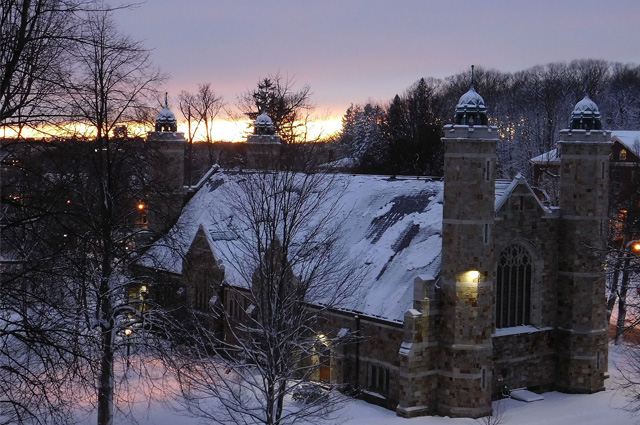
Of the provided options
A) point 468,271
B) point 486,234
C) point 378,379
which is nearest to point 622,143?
point 486,234

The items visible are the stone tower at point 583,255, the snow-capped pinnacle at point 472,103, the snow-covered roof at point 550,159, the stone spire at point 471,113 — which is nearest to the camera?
the stone spire at point 471,113

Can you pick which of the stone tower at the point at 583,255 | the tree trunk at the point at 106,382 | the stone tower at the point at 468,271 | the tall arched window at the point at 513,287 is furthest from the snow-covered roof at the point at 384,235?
the tree trunk at the point at 106,382

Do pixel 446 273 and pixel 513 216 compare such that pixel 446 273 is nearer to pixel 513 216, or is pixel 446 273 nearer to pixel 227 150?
pixel 513 216

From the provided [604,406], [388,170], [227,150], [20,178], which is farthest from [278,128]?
[20,178]

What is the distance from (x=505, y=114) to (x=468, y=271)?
62411 millimetres

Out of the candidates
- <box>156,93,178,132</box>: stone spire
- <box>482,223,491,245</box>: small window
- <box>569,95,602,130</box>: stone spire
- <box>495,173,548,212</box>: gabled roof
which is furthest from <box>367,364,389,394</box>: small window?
<box>156,93,178,132</box>: stone spire

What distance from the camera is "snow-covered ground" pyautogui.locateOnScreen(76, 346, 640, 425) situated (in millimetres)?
26250

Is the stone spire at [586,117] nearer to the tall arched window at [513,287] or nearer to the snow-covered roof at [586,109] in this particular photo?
the snow-covered roof at [586,109]

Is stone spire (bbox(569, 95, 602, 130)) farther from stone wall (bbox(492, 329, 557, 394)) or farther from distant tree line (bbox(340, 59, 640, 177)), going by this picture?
distant tree line (bbox(340, 59, 640, 177))

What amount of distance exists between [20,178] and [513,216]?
20.5 metres

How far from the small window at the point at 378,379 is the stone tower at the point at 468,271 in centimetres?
197

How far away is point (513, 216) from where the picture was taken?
29.7 metres

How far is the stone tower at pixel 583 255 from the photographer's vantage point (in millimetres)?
30875

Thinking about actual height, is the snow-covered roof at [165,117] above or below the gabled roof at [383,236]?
above
